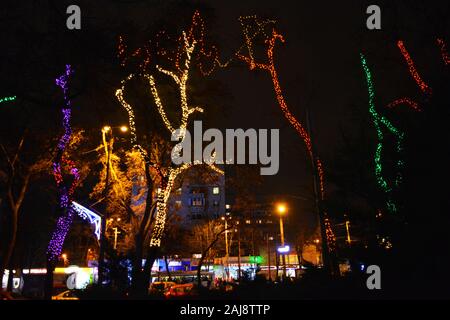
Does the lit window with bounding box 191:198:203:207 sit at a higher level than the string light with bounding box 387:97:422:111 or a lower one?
higher

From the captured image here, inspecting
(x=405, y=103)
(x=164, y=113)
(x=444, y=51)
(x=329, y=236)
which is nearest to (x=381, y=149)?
(x=405, y=103)

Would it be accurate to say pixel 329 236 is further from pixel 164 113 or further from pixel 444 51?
pixel 164 113

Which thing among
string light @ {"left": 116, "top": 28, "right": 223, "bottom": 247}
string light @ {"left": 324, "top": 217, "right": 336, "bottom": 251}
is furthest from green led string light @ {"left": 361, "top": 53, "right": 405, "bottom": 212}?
string light @ {"left": 116, "top": 28, "right": 223, "bottom": 247}

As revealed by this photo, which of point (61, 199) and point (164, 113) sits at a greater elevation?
point (164, 113)

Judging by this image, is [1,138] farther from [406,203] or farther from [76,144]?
[406,203]

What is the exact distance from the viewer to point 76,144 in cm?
2375

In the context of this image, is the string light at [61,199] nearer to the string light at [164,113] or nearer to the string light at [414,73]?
the string light at [164,113]

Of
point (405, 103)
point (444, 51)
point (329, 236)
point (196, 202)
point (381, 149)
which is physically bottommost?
point (329, 236)

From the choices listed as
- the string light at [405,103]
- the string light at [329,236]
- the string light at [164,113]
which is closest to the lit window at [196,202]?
the string light at [164,113]

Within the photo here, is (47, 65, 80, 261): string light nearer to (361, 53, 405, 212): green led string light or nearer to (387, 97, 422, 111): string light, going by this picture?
(361, 53, 405, 212): green led string light

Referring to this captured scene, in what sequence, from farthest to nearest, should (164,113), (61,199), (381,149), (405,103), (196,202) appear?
(196,202) < (61,199) < (164,113) < (405,103) < (381,149)

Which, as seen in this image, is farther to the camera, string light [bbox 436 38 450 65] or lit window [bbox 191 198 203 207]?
lit window [bbox 191 198 203 207]
